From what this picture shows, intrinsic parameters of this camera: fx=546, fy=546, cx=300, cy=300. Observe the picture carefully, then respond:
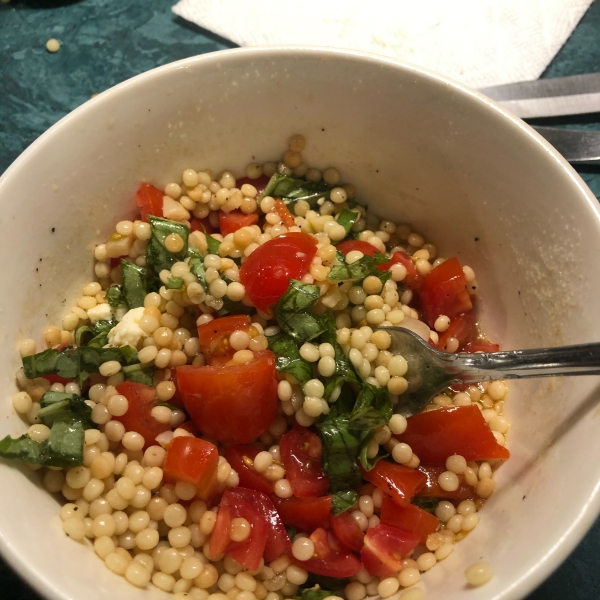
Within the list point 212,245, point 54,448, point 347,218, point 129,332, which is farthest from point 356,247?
point 54,448

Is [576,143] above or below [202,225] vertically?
above

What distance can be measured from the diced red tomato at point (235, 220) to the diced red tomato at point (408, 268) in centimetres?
36

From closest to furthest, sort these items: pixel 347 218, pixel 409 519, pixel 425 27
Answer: pixel 409 519 < pixel 347 218 < pixel 425 27

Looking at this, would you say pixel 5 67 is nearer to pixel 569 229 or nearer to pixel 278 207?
pixel 278 207

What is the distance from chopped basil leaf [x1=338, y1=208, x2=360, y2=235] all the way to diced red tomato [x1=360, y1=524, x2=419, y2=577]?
74cm

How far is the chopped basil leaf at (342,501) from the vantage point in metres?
1.16

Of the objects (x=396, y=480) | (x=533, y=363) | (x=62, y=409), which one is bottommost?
(x=62, y=409)

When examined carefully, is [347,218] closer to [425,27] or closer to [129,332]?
[129,332]

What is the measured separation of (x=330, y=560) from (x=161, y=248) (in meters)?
0.79

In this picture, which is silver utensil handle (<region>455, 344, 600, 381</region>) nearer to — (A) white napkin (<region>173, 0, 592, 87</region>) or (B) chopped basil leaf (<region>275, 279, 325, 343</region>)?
(B) chopped basil leaf (<region>275, 279, 325, 343</region>)

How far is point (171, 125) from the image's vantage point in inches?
51.1

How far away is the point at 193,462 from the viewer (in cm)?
109

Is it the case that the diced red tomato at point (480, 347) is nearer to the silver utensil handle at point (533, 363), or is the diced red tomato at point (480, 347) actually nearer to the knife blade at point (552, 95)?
the silver utensil handle at point (533, 363)

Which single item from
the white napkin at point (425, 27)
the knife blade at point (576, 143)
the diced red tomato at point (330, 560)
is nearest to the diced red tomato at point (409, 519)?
the diced red tomato at point (330, 560)
